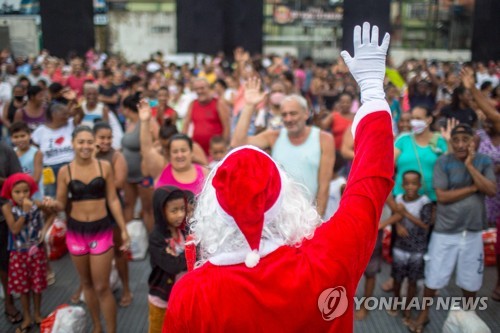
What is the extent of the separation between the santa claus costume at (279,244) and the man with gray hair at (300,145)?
2207 millimetres

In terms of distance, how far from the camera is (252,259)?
53.3 inches

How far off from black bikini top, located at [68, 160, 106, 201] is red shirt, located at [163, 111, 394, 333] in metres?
2.27

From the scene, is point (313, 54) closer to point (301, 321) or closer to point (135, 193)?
point (135, 193)

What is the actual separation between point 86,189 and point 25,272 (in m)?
0.92

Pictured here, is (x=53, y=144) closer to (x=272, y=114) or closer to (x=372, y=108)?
(x=272, y=114)

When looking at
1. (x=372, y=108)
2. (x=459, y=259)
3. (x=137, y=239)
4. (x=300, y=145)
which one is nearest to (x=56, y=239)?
(x=137, y=239)

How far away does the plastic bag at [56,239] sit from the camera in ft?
16.6

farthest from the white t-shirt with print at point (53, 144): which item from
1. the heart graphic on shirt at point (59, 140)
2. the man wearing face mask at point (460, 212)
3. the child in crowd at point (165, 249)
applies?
the man wearing face mask at point (460, 212)

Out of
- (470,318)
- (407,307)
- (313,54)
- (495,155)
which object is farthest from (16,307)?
(313,54)

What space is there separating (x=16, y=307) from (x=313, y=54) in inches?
839

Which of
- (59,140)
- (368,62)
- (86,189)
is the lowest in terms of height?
(86,189)

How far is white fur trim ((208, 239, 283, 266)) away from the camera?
1.41 metres

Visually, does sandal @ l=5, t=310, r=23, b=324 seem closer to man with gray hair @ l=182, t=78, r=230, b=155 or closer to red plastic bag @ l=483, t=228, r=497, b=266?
man with gray hair @ l=182, t=78, r=230, b=155

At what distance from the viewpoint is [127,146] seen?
514 centimetres
